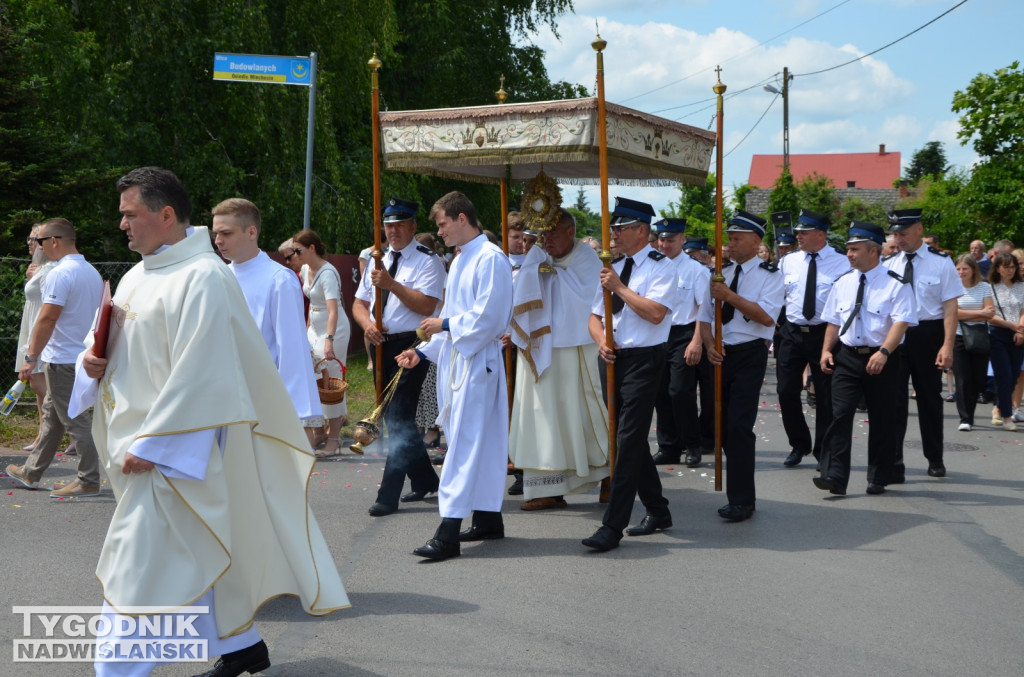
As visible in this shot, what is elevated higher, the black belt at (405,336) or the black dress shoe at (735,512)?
the black belt at (405,336)

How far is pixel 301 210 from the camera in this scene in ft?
63.6

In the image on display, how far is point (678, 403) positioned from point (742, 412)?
2514 millimetres

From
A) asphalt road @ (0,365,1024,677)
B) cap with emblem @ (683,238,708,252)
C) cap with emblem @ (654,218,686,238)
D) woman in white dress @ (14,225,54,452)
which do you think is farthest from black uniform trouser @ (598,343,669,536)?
cap with emblem @ (683,238,708,252)

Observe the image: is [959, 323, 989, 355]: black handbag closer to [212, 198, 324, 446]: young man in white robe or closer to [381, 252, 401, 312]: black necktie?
[381, 252, 401, 312]: black necktie

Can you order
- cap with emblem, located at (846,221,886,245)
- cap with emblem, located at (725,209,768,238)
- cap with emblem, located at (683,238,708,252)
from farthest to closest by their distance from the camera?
cap with emblem, located at (683,238,708,252)
cap with emblem, located at (846,221,886,245)
cap with emblem, located at (725,209,768,238)

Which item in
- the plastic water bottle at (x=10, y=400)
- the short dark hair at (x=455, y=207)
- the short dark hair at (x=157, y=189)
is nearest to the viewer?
the short dark hair at (x=157, y=189)

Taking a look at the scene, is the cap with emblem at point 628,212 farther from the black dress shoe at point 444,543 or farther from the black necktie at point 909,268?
the black necktie at point 909,268

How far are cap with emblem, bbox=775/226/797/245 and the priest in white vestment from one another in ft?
15.9

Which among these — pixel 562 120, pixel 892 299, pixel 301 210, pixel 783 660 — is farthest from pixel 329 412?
pixel 301 210

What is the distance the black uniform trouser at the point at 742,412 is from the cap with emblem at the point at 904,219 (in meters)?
2.17

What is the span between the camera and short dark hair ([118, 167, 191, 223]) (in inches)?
162

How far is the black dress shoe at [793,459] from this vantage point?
33.0ft

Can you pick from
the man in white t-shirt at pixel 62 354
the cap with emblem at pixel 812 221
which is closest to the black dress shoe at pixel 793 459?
the cap with emblem at pixel 812 221

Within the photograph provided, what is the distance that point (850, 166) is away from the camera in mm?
102625
